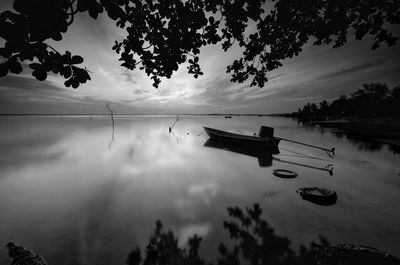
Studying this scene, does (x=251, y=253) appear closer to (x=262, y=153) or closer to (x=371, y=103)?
(x=262, y=153)

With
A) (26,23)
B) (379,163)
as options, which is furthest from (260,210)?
(379,163)

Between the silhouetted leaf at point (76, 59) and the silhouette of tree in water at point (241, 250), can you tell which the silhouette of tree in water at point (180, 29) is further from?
the silhouette of tree in water at point (241, 250)

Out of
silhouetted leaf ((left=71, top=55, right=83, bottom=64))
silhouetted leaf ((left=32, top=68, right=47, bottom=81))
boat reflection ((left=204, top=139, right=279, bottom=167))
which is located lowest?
boat reflection ((left=204, top=139, right=279, bottom=167))

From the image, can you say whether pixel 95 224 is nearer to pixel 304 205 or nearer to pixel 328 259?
pixel 328 259

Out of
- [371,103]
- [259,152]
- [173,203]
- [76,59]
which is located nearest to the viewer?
[76,59]

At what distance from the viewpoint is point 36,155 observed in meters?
21.4

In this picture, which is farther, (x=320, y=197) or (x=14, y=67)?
(x=320, y=197)

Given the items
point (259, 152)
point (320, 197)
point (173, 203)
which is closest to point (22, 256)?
point (173, 203)

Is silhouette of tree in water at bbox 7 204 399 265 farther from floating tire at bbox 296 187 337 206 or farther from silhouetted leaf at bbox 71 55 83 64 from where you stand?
silhouetted leaf at bbox 71 55 83 64

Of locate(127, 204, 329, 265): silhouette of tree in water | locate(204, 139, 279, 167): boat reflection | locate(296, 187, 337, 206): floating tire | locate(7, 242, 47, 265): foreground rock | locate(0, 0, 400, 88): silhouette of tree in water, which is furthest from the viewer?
locate(204, 139, 279, 167): boat reflection

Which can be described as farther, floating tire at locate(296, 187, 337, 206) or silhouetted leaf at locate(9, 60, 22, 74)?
floating tire at locate(296, 187, 337, 206)

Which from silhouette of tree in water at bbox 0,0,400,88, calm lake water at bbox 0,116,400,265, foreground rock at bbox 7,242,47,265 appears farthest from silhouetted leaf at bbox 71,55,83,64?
foreground rock at bbox 7,242,47,265

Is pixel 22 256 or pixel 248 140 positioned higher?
pixel 248 140

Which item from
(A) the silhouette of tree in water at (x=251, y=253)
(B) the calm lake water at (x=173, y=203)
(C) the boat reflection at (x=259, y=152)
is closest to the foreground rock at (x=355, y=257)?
(A) the silhouette of tree in water at (x=251, y=253)
